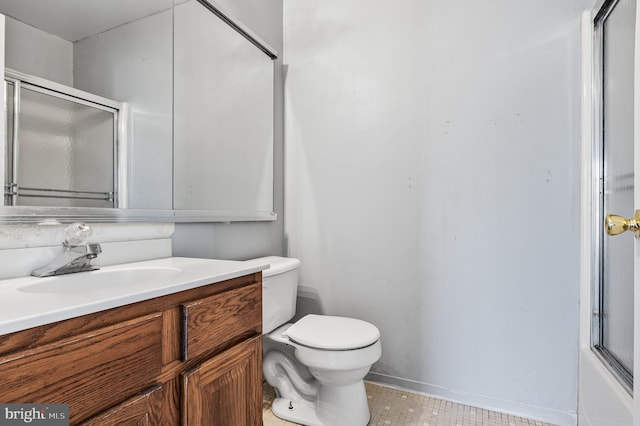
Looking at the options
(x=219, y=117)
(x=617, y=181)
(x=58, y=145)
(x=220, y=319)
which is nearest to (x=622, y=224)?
(x=617, y=181)

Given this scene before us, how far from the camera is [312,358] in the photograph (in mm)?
1413

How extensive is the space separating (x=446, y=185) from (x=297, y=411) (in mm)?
1257

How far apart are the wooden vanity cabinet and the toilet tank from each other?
17.7 inches

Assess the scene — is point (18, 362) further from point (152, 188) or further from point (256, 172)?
point (256, 172)

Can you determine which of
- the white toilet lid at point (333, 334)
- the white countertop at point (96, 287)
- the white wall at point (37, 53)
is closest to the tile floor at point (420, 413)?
the white toilet lid at point (333, 334)

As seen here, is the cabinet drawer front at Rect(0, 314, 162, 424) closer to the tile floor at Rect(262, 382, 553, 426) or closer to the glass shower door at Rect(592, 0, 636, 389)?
the tile floor at Rect(262, 382, 553, 426)

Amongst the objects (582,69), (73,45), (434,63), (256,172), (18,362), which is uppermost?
(434,63)

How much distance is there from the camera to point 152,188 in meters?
1.29

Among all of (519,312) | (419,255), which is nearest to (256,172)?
(419,255)

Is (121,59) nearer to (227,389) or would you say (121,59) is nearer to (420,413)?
(227,389)

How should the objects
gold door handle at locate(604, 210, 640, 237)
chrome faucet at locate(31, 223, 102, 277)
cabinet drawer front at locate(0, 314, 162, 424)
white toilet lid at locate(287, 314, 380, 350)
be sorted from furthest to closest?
white toilet lid at locate(287, 314, 380, 350)
chrome faucet at locate(31, 223, 102, 277)
gold door handle at locate(604, 210, 640, 237)
cabinet drawer front at locate(0, 314, 162, 424)

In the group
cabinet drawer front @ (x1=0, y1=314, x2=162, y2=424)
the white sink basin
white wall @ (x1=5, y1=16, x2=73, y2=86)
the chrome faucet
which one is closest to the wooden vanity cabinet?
cabinet drawer front @ (x1=0, y1=314, x2=162, y2=424)

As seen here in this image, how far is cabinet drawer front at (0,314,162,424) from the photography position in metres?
0.55

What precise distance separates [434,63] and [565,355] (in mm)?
1460
